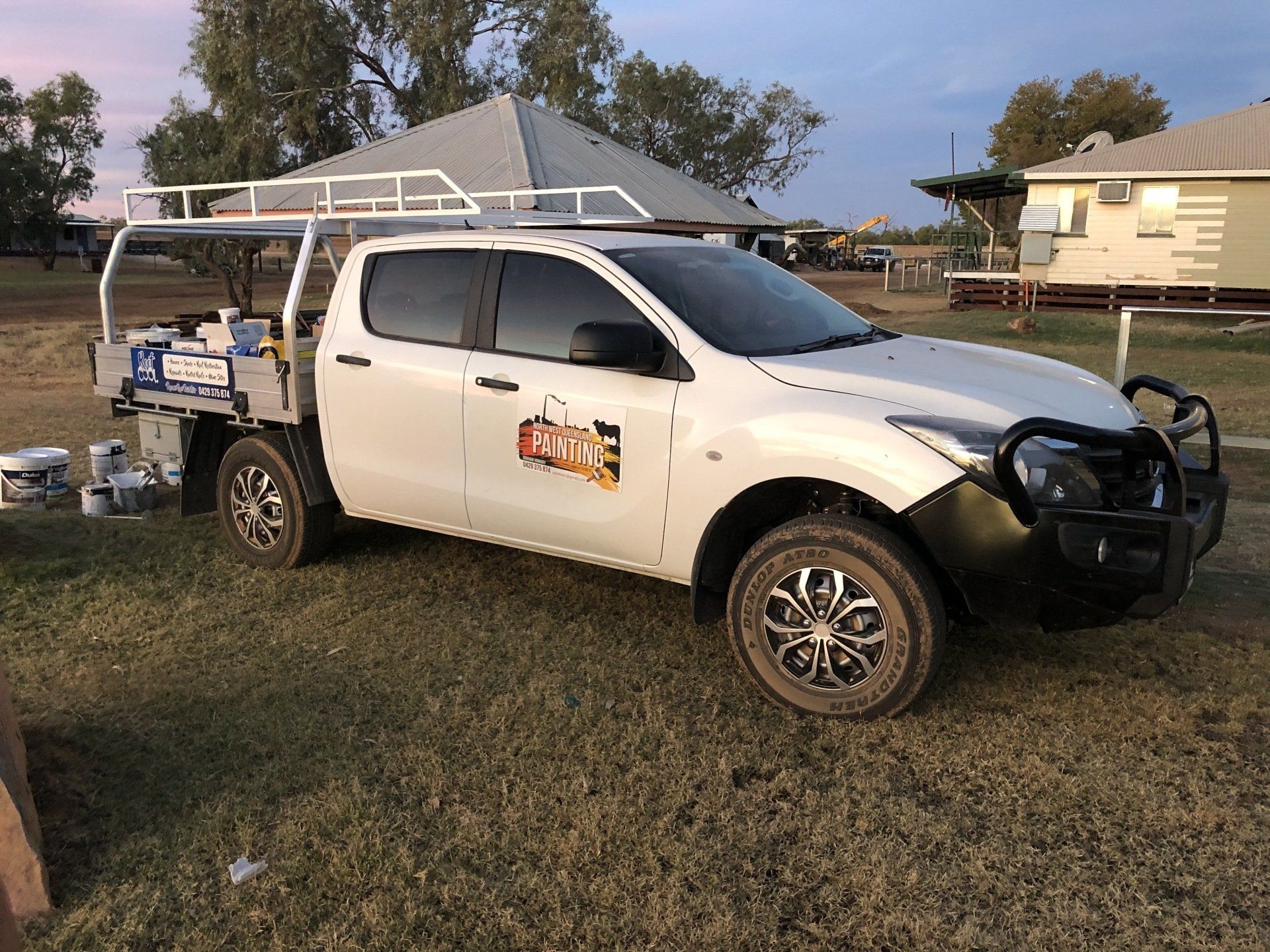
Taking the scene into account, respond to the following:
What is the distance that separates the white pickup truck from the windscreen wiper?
0.04 m

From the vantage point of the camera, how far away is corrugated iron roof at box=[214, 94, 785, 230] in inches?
699

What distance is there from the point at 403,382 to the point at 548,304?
877 mm

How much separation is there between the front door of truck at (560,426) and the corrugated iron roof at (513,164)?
1193 centimetres

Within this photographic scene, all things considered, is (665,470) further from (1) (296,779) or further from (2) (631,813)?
(1) (296,779)

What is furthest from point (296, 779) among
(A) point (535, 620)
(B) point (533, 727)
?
(A) point (535, 620)

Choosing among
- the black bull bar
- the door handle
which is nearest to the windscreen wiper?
the black bull bar

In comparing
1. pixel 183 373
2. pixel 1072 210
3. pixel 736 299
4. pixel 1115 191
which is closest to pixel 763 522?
pixel 736 299

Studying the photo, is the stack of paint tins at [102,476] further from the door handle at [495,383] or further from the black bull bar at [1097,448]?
the black bull bar at [1097,448]

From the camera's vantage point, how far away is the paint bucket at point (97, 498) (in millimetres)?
6750

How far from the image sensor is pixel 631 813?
11.0ft

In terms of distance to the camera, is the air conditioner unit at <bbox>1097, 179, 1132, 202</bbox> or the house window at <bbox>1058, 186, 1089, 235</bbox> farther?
the house window at <bbox>1058, 186, 1089, 235</bbox>

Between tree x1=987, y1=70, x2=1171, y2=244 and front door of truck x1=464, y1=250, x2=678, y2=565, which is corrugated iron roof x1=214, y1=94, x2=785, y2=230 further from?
tree x1=987, y1=70, x2=1171, y2=244

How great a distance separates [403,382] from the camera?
5.02m

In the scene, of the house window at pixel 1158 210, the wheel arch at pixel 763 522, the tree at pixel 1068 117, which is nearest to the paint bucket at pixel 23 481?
the wheel arch at pixel 763 522
